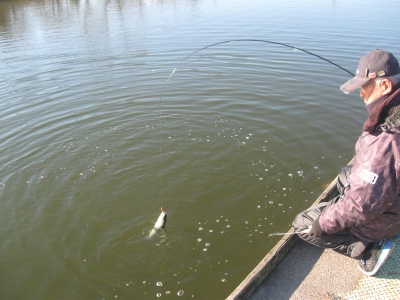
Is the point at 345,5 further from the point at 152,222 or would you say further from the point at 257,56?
the point at 152,222

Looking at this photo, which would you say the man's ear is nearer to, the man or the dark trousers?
the man

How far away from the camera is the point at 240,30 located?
20906mm

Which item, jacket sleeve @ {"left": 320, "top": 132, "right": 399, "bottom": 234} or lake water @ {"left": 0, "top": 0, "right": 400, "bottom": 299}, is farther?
lake water @ {"left": 0, "top": 0, "right": 400, "bottom": 299}

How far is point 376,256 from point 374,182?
4.02 ft

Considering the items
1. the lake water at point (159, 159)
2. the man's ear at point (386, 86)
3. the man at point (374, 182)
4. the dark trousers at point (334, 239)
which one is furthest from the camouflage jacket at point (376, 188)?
the lake water at point (159, 159)

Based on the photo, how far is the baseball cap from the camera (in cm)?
375

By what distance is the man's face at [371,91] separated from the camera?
12.5ft

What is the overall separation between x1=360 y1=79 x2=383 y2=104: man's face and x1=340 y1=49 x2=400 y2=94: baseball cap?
7 centimetres

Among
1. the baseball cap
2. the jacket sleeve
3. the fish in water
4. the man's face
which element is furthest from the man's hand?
the fish in water

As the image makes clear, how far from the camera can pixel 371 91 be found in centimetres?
389

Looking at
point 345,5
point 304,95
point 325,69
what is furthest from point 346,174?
point 345,5

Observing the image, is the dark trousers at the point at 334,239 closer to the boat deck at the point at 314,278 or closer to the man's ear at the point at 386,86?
the boat deck at the point at 314,278

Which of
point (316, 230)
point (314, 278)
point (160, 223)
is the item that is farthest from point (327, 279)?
point (160, 223)

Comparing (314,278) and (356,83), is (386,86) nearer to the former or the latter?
(356,83)
